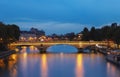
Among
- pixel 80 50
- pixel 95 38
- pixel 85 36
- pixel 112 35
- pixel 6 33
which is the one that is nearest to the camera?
pixel 6 33

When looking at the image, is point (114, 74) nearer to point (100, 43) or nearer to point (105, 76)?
point (105, 76)

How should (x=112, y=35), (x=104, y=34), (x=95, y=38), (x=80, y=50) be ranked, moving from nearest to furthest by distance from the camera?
1. (x=112, y=35)
2. (x=80, y=50)
3. (x=104, y=34)
4. (x=95, y=38)

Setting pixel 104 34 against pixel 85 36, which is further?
pixel 85 36

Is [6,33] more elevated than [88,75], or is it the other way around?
[6,33]

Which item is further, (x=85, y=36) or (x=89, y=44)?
(x=85, y=36)

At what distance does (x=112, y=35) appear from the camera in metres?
94.7

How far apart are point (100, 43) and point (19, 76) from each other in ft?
214

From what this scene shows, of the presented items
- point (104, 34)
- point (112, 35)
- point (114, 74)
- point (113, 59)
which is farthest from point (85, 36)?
point (114, 74)

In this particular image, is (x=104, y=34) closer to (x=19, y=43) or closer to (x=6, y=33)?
(x=19, y=43)

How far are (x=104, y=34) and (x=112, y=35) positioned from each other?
1444 centimetres

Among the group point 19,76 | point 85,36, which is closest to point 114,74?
point 19,76

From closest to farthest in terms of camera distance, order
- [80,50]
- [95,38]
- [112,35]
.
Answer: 1. [112,35]
2. [80,50]
3. [95,38]

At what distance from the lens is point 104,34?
109m

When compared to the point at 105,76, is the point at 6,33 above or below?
above
